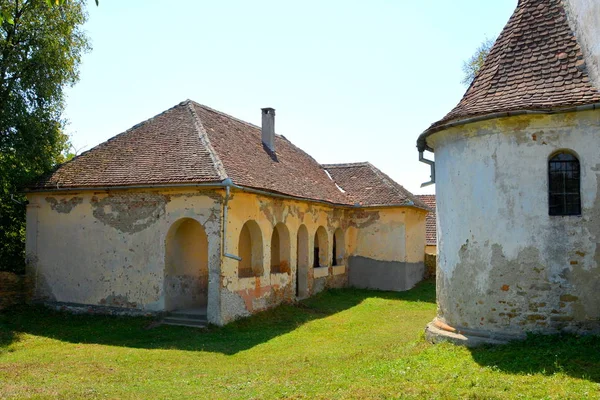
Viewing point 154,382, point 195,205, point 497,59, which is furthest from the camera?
point 195,205

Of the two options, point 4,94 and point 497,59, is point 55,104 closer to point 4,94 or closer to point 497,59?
point 4,94

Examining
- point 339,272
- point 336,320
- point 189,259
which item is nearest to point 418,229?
point 339,272

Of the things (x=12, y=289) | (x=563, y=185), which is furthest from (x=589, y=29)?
(x=12, y=289)

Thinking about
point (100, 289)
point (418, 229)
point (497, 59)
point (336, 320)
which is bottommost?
point (336, 320)

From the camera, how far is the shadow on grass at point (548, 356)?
800cm

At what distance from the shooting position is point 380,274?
76.9 feet

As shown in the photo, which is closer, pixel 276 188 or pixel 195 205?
pixel 195 205

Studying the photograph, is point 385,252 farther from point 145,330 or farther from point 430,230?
point 145,330

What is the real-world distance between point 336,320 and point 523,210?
26.0 feet

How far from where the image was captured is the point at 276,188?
663 inches

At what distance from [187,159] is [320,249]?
8.66m

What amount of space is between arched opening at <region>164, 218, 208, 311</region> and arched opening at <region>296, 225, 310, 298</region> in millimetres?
3940

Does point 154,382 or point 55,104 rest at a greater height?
point 55,104

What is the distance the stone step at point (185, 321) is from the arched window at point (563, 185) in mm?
8862
